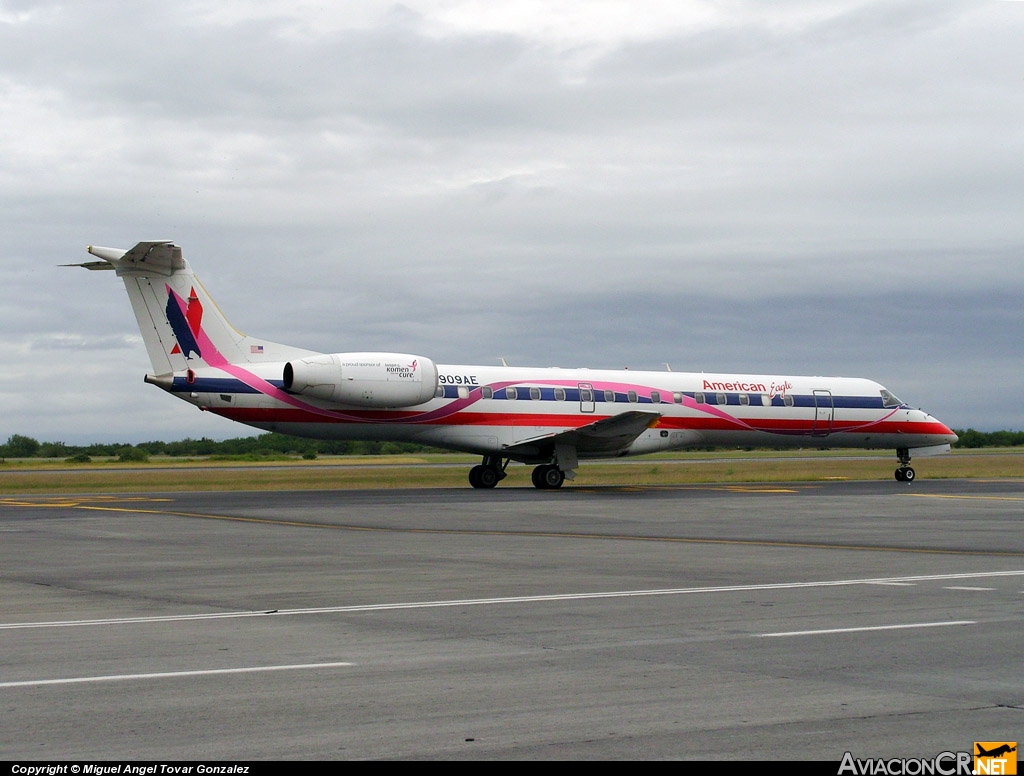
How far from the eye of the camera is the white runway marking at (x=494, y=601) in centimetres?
1038

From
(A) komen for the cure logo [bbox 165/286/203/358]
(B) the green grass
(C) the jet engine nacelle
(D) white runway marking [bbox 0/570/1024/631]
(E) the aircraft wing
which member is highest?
(A) komen for the cure logo [bbox 165/286/203/358]

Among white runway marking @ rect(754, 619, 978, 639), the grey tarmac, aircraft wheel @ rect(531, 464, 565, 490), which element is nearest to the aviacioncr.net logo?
the grey tarmac

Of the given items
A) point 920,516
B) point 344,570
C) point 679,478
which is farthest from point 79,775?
point 679,478

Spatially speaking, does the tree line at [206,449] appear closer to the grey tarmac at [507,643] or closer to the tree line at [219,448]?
the tree line at [219,448]

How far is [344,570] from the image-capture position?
14.7 metres

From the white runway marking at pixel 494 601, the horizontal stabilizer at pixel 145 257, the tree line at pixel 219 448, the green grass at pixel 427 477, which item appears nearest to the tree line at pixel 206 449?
the tree line at pixel 219 448

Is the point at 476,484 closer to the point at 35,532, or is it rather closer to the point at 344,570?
the point at 35,532

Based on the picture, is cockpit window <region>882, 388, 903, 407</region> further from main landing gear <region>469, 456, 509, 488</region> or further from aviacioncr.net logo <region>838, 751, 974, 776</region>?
aviacioncr.net logo <region>838, 751, 974, 776</region>

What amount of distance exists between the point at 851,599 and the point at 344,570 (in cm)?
633

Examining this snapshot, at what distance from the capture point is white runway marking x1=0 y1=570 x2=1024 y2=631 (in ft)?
34.1

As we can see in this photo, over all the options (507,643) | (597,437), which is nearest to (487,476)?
(597,437)

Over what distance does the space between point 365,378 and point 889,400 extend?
63.2 ft

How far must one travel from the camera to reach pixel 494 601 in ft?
38.8

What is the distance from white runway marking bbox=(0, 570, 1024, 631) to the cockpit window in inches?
1049
